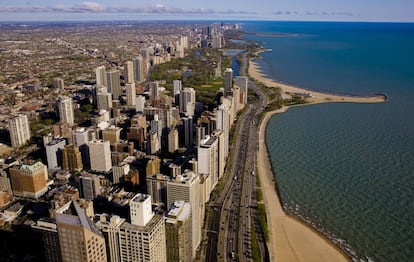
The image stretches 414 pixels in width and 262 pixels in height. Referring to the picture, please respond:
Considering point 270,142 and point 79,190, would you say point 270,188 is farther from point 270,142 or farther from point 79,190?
point 79,190

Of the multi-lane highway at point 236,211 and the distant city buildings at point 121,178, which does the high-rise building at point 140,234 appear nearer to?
the distant city buildings at point 121,178

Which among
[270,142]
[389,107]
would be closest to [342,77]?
[389,107]

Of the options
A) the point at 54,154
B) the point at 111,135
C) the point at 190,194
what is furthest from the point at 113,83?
the point at 190,194

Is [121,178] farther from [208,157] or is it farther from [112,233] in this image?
[112,233]

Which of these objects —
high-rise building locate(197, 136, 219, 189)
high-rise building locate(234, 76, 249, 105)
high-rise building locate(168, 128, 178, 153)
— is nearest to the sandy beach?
high-rise building locate(197, 136, 219, 189)

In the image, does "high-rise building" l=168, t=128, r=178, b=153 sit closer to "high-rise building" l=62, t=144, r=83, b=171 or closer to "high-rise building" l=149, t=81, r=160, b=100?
"high-rise building" l=62, t=144, r=83, b=171

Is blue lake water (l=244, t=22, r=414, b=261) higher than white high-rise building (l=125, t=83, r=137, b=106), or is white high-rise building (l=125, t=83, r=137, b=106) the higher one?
white high-rise building (l=125, t=83, r=137, b=106)

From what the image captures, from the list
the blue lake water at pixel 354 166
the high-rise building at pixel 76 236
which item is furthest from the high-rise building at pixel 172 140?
the high-rise building at pixel 76 236
